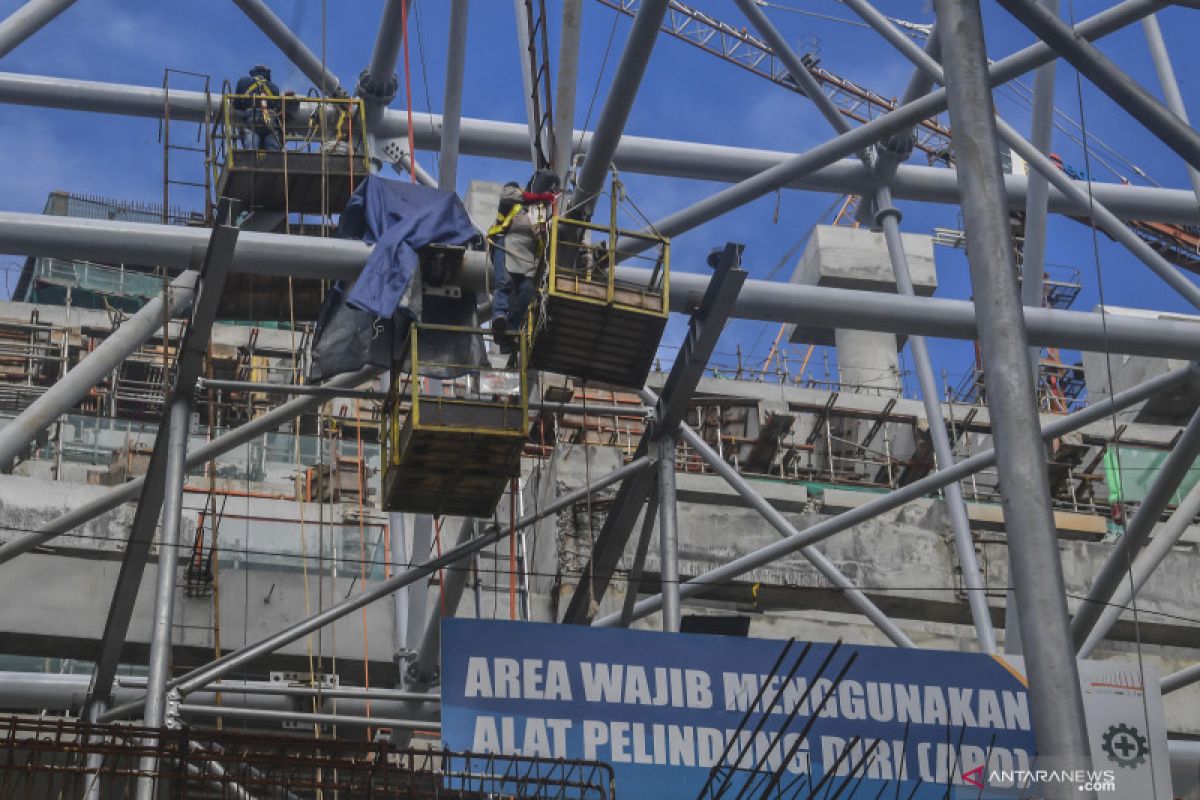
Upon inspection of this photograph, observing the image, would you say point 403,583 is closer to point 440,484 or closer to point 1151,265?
point 440,484

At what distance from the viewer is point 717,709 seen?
18.8 meters

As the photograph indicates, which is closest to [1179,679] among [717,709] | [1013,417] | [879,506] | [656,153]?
[879,506]

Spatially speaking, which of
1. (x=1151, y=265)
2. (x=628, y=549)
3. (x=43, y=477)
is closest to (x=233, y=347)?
(x=43, y=477)

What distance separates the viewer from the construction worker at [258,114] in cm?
2455

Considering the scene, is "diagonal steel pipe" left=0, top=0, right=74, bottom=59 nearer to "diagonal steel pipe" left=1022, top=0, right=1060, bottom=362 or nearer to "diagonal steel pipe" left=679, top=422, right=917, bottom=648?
"diagonal steel pipe" left=679, top=422, right=917, bottom=648

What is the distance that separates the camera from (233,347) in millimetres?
40812

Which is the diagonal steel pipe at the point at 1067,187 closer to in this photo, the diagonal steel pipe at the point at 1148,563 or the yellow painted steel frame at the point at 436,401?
the diagonal steel pipe at the point at 1148,563

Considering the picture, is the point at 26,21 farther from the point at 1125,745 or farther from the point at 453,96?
the point at 1125,745

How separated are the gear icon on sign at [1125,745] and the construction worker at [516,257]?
7084 mm

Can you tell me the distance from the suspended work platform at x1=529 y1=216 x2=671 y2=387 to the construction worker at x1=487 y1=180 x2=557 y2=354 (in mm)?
228

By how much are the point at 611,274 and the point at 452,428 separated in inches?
85.2

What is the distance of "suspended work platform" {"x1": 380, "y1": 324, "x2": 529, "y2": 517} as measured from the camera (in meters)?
19.5

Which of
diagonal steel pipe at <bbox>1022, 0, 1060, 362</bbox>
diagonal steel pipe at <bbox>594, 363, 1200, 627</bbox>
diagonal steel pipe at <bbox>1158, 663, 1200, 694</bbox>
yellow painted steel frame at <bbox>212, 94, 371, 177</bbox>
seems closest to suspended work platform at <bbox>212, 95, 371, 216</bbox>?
yellow painted steel frame at <bbox>212, 94, 371, 177</bbox>

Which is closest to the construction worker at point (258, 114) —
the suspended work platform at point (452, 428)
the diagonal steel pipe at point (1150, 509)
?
the suspended work platform at point (452, 428)
